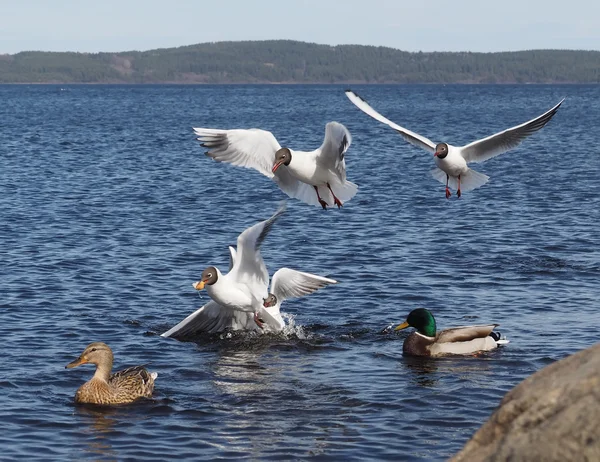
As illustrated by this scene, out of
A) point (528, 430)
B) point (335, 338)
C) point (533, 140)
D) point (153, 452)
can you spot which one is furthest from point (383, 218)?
point (533, 140)

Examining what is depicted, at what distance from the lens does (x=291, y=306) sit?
58.3 ft

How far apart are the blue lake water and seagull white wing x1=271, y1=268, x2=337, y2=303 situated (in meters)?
0.62

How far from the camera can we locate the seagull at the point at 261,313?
15.7 meters

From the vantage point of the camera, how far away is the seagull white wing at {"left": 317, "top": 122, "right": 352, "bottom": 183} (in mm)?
13016

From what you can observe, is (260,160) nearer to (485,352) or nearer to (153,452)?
(485,352)

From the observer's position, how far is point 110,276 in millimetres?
19875

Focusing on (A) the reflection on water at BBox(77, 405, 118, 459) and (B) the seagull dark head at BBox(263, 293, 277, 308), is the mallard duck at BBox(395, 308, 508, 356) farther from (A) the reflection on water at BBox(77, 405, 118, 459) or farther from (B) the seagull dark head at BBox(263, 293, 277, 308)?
(A) the reflection on water at BBox(77, 405, 118, 459)

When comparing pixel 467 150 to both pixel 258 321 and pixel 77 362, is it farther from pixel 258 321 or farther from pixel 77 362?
pixel 77 362

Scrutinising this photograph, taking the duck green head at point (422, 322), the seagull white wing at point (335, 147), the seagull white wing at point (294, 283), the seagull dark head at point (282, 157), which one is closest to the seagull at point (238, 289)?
the seagull white wing at point (294, 283)

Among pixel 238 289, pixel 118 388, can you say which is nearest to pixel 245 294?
pixel 238 289

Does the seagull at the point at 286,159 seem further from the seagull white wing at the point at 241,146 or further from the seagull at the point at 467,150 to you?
the seagull at the point at 467,150

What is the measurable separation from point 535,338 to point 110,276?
8294mm

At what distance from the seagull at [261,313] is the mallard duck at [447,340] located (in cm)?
147

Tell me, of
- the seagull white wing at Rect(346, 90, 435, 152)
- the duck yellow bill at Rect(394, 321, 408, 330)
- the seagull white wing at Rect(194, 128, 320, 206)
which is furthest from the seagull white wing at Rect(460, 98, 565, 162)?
the seagull white wing at Rect(194, 128, 320, 206)
